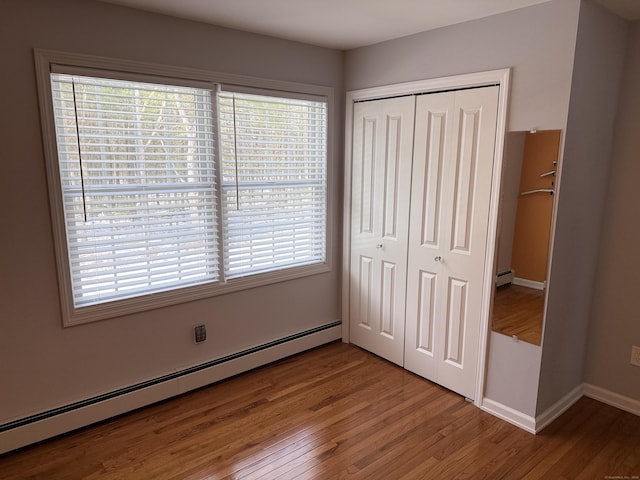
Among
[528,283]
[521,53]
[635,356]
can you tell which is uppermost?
[521,53]

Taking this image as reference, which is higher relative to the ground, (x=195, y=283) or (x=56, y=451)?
(x=195, y=283)

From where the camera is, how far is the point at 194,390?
9.49 feet

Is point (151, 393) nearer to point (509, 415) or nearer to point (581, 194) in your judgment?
point (509, 415)

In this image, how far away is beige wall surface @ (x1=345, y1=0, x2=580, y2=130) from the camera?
2164 mm

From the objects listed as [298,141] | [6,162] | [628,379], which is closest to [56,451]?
[6,162]

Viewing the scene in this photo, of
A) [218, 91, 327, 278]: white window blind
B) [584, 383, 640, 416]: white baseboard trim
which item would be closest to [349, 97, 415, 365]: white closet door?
[218, 91, 327, 278]: white window blind

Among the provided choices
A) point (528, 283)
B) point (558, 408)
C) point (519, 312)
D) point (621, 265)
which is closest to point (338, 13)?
point (528, 283)

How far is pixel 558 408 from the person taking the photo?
8.70 feet

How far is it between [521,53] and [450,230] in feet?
3.50

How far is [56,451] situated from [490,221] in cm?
272

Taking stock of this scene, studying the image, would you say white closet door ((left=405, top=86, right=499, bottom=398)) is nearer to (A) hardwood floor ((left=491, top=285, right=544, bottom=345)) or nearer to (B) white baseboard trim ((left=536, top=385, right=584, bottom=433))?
(A) hardwood floor ((left=491, top=285, right=544, bottom=345))

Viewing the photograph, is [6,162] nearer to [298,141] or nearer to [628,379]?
[298,141]

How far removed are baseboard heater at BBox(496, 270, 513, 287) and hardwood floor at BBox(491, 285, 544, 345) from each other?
24mm

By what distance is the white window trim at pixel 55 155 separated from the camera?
7.08ft
